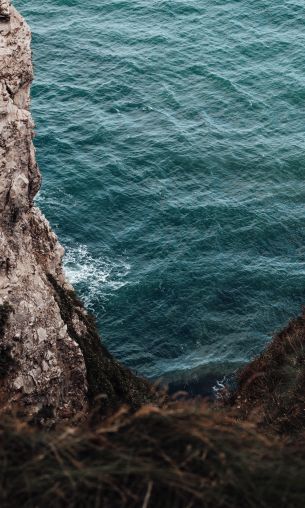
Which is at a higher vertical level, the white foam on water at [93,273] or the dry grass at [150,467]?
the dry grass at [150,467]

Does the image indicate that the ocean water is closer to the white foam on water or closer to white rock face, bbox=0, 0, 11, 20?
the white foam on water

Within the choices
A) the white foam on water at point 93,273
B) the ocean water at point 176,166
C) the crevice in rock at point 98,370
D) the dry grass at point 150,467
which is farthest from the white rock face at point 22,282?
the white foam on water at point 93,273

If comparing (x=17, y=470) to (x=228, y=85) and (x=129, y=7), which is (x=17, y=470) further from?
(x=129, y=7)

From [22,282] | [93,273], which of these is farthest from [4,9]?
[93,273]

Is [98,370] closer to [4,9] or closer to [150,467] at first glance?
[4,9]

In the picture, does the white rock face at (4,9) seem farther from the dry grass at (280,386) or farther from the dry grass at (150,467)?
the dry grass at (150,467)

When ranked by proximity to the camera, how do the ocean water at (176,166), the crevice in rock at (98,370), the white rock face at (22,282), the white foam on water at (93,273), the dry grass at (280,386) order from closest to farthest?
the white rock face at (22,282) < the dry grass at (280,386) < the crevice in rock at (98,370) < the ocean water at (176,166) < the white foam on water at (93,273)

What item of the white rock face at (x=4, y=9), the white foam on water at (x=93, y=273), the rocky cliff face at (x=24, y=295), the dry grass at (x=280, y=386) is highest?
the white rock face at (x=4, y=9)
